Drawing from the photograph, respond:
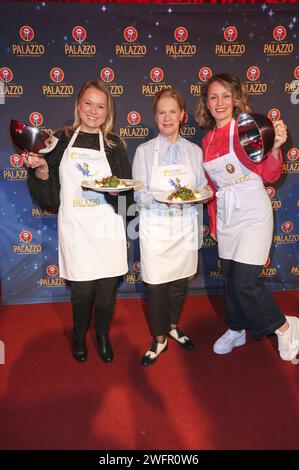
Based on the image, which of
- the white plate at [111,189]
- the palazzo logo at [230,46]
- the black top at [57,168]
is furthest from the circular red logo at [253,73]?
the white plate at [111,189]

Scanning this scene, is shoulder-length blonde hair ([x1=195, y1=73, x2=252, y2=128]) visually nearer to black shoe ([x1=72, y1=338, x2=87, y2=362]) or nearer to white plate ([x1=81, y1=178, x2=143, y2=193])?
white plate ([x1=81, y1=178, x2=143, y2=193])

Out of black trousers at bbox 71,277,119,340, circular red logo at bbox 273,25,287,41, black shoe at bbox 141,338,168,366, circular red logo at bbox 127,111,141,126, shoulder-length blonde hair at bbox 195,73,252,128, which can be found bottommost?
black shoe at bbox 141,338,168,366

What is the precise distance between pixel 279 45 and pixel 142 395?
2.87 metres

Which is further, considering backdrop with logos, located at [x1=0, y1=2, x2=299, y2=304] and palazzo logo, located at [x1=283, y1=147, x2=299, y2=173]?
palazzo logo, located at [x1=283, y1=147, x2=299, y2=173]

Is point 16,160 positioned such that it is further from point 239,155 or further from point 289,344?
point 289,344

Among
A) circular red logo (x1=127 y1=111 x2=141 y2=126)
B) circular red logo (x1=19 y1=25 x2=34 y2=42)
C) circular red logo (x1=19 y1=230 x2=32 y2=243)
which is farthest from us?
circular red logo (x1=19 y1=230 x2=32 y2=243)

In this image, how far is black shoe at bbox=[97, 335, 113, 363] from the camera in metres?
2.54

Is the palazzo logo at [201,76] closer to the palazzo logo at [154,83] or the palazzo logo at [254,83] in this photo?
the palazzo logo at [154,83]

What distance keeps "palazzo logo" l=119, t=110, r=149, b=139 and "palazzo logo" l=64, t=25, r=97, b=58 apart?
56 cm

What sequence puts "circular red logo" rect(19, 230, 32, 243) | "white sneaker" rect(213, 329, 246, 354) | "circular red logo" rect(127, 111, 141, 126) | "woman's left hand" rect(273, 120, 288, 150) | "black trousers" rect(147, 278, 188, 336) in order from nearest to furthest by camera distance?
"woman's left hand" rect(273, 120, 288, 150), "black trousers" rect(147, 278, 188, 336), "white sneaker" rect(213, 329, 246, 354), "circular red logo" rect(127, 111, 141, 126), "circular red logo" rect(19, 230, 32, 243)

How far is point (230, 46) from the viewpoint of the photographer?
3.19m

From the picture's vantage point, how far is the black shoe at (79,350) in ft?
8.35

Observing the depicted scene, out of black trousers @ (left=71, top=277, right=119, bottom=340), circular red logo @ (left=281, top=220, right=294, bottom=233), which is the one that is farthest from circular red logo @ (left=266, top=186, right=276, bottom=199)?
black trousers @ (left=71, top=277, right=119, bottom=340)

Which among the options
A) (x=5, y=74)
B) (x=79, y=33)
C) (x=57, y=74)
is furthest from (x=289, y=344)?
(x=5, y=74)
